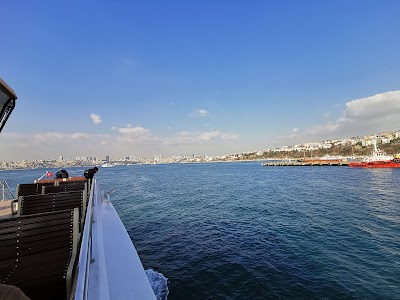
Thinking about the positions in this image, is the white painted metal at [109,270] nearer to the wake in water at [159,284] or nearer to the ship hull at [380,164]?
the wake in water at [159,284]

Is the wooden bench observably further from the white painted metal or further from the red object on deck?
the red object on deck

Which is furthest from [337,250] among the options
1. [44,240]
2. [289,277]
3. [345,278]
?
[44,240]

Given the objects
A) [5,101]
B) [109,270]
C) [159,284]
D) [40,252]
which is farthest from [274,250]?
[5,101]

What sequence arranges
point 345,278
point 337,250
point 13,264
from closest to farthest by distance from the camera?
1. point 13,264
2. point 345,278
3. point 337,250

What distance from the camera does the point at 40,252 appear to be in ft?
9.82

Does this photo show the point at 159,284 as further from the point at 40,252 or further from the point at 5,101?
the point at 5,101

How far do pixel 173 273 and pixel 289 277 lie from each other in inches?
170

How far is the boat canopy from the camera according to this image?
9.87 feet

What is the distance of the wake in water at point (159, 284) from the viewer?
7.63 m

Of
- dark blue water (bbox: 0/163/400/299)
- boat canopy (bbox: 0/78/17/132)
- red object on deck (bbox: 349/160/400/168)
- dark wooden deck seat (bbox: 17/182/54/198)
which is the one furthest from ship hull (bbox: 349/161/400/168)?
boat canopy (bbox: 0/78/17/132)

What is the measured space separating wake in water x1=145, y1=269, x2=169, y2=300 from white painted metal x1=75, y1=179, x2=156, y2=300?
4.72 metres

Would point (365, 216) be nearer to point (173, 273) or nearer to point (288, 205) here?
point (288, 205)

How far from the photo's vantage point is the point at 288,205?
21.5 metres

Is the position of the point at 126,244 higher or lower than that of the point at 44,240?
lower
